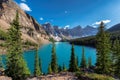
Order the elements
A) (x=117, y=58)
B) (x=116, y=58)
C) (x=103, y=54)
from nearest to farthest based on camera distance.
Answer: (x=103, y=54) < (x=117, y=58) < (x=116, y=58)

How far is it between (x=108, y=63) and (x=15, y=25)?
1055 inches

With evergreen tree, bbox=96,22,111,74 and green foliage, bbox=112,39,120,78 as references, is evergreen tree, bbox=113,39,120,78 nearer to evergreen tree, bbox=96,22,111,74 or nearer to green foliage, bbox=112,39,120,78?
green foliage, bbox=112,39,120,78

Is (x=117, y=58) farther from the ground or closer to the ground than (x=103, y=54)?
closer to the ground

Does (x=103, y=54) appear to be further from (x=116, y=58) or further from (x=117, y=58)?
(x=116, y=58)

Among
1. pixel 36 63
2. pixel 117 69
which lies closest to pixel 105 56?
pixel 117 69

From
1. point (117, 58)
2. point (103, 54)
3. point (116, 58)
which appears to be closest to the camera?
point (103, 54)

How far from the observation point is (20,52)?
46.0 metres

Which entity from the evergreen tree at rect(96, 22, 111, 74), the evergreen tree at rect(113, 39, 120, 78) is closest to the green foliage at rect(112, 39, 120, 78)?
the evergreen tree at rect(113, 39, 120, 78)

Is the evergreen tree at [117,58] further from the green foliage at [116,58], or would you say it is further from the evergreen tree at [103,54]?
the evergreen tree at [103,54]

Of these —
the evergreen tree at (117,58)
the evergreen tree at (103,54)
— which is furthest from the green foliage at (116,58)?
the evergreen tree at (103,54)

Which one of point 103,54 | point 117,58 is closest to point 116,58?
point 117,58

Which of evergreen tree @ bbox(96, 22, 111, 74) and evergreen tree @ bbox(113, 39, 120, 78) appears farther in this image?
evergreen tree @ bbox(113, 39, 120, 78)

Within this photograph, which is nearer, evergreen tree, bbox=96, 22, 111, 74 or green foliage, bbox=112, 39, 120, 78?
evergreen tree, bbox=96, 22, 111, 74

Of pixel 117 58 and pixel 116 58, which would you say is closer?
pixel 117 58
